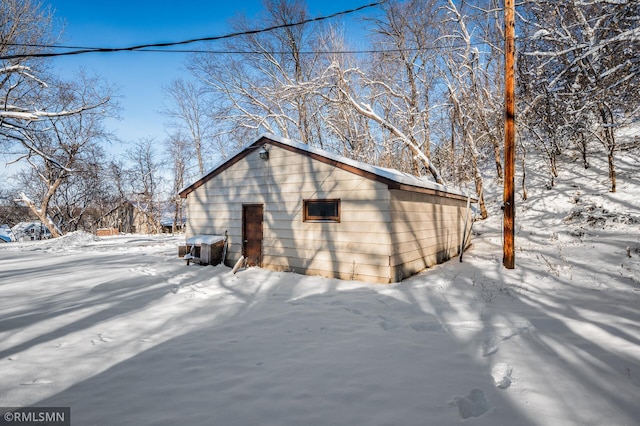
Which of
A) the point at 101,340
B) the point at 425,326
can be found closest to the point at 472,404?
the point at 425,326

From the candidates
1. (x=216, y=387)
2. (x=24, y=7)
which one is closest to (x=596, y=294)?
(x=216, y=387)

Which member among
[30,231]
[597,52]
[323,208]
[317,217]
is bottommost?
[30,231]

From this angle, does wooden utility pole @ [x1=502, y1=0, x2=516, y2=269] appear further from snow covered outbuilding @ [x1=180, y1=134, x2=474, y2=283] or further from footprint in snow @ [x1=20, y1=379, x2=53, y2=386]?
footprint in snow @ [x1=20, y1=379, x2=53, y2=386]

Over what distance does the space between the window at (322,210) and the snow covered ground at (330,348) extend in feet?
5.20

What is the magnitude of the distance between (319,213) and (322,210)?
118 mm

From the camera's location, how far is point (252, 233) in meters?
8.67

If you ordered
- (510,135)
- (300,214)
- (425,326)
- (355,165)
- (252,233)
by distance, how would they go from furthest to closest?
(252,233) → (300,214) → (510,135) → (355,165) → (425,326)

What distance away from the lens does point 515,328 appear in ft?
12.1

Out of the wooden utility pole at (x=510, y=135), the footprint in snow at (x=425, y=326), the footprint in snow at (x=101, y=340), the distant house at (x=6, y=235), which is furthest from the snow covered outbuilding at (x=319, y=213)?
the distant house at (x=6, y=235)

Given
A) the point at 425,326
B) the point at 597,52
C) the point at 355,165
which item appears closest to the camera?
the point at 425,326

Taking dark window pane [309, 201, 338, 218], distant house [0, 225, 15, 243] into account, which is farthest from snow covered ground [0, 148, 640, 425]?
distant house [0, 225, 15, 243]

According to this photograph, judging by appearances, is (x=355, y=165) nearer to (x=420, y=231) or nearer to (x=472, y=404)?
(x=420, y=231)

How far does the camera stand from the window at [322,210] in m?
7.31

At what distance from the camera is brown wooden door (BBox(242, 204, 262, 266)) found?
27.9ft
